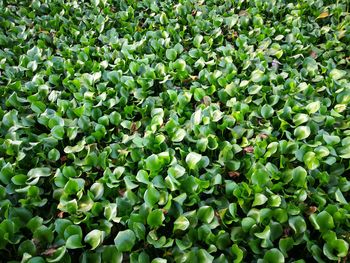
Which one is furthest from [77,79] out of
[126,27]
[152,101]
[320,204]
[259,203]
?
[320,204]

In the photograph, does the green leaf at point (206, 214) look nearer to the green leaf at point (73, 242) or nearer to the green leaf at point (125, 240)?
the green leaf at point (125, 240)

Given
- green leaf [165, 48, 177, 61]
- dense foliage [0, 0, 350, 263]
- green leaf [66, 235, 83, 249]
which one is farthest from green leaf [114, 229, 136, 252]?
green leaf [165, 48, 177, 61]

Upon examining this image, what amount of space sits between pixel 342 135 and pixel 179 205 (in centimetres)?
106

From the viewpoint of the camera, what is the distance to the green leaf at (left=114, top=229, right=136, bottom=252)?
156cm

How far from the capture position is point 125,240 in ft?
5.15

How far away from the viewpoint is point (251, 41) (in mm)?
3018

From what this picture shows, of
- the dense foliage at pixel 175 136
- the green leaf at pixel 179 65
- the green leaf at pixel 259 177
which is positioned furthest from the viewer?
the green leaf at pixel 179 65

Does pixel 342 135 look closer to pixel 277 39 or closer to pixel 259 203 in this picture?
pixel 259 203

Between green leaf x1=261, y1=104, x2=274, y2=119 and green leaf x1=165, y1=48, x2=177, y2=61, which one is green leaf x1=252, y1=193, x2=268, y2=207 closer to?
green leaf x1=261, y1=104, x2=274, y2=119

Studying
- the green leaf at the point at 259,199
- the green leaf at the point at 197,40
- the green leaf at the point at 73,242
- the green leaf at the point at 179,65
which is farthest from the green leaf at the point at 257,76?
the green leaf at the point at 73,242

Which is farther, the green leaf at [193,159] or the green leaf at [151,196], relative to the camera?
the green leaf at [193,159]

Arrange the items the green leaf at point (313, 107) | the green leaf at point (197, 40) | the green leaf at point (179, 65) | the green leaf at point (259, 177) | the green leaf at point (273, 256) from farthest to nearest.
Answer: the green leaf at point (197, 40) → the green leaf at point (179, 65) → the green leaf at point (313, 107) → the green leaf at point (259, 177) → the green leaf at point (273, 256)

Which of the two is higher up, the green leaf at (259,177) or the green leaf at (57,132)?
the green leaf at (57,132)

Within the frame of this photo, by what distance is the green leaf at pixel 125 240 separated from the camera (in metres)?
1.56
